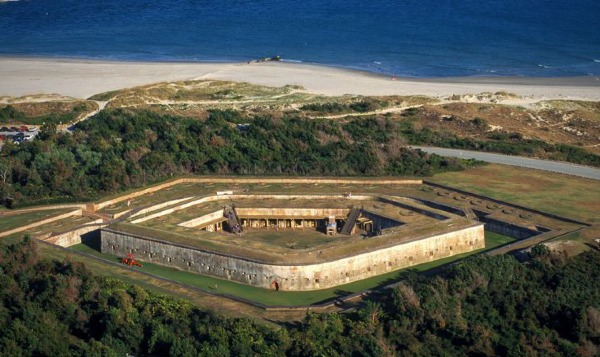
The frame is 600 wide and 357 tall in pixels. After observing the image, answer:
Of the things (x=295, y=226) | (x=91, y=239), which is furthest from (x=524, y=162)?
(x=91, y=239)

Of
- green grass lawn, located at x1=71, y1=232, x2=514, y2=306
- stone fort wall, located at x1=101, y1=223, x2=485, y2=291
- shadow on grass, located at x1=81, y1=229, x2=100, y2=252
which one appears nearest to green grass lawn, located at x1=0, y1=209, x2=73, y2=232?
shadow on grass, located at x1=81, y1=229, x2=100, y2=252

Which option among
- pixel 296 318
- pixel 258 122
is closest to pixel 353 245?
pixel 296 318

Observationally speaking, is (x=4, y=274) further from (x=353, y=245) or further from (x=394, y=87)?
(x=394, y=87)

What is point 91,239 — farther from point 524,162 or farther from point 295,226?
point 524,162

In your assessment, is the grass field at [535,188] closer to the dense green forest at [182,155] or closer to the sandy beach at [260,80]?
the dense green forest at [182,155]

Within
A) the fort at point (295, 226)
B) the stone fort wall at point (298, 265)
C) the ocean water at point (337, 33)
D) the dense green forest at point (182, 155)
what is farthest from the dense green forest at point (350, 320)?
the ocean water at point (337, 33)
